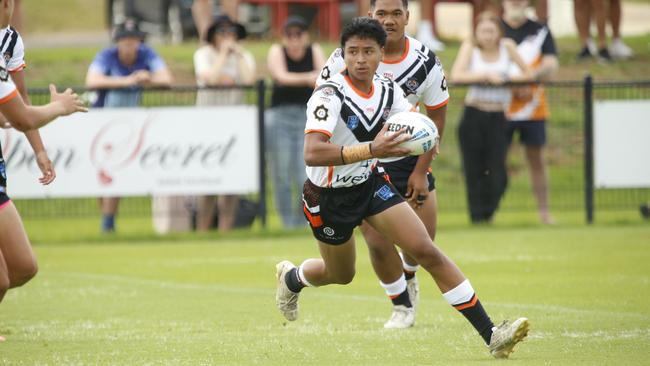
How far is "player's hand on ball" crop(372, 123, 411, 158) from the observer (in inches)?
288

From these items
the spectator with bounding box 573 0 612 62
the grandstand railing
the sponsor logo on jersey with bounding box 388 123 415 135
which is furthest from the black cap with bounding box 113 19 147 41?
the sponsor logo on jersey with bounding box 388 123 415 135

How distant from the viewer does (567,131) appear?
17.7 meters

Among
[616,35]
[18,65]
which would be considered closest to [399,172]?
[18,65]

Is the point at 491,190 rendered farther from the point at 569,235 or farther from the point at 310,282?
the point at 310,282

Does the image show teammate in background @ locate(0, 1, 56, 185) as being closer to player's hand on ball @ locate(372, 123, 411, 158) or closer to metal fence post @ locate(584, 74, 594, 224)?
player's hand on ball @ locate(372, 123, 411, 158)

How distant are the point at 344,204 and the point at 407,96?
4.17ft

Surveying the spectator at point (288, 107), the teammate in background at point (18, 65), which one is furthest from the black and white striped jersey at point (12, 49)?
the spectator at point (288, 107)

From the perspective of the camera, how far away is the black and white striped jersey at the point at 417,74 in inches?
356

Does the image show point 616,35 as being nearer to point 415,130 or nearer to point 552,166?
point 552,166

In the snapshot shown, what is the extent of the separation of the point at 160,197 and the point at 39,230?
8.13 ft

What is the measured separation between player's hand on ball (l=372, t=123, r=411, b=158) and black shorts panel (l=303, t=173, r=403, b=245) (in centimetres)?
70

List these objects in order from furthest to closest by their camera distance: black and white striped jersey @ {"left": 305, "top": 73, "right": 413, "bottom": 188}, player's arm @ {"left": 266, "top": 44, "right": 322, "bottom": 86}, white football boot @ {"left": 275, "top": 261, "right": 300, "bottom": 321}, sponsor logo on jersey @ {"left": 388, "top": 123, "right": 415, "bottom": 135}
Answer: player's arm @ {"left": 266, "top": 44, "right": 322, "bottom": 86}
white football boot @ {"left": 275, "top": 261, "right": 300, "bottom": 321}
black and white striped jersey @ {"left": 305, "top": 73, "right": 413, "bottom": 188}
sponsor logo on jersey @ {"left": 388, "top": 123, "right": 415, "bottom": 135}

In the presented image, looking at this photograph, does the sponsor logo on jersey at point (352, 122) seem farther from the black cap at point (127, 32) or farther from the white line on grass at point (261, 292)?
the black cap at point (127, 32)

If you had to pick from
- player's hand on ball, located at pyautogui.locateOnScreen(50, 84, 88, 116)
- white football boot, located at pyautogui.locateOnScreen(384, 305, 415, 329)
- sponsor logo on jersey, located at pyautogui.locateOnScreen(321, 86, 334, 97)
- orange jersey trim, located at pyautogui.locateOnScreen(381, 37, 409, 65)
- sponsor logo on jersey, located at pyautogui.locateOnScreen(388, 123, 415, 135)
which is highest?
player's hand on ball, located at pyautogui.locateOnScreen(50, 84, 88, 116)
